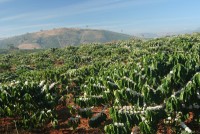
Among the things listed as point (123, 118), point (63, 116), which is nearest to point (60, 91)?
point (63, 116)

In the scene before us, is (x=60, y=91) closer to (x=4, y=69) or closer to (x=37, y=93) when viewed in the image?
(x=37, y=93)

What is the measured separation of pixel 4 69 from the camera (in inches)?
1731

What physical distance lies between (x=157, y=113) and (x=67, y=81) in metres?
11.6

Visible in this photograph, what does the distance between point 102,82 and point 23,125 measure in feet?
14.4

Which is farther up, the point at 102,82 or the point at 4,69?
the point at 102,82

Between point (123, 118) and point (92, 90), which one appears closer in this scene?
point (123, 118)

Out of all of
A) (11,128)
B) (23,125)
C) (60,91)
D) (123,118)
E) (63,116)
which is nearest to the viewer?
(123,118)

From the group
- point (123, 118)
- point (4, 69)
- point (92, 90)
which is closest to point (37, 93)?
point (92, 90)

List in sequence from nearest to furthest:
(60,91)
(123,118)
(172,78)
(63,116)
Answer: (123,118) < (172,78) < (63,116) < (60,91)

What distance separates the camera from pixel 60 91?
20.7 m

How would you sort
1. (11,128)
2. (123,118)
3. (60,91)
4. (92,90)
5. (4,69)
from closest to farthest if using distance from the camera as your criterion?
(123,118) < (92,90) < (11,128) < (60,91) < (4,69)

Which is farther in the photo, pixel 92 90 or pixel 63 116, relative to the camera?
pixel 63 116

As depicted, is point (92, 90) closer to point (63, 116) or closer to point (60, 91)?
point (63, 116)

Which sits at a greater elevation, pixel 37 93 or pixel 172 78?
pixel 172 78
